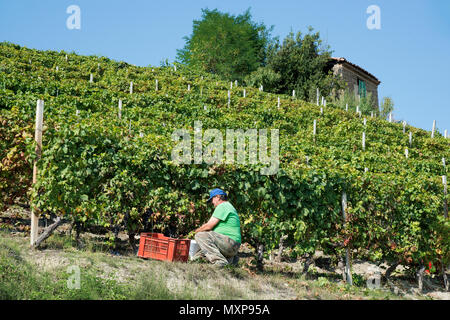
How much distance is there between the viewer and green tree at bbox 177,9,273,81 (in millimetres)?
34062

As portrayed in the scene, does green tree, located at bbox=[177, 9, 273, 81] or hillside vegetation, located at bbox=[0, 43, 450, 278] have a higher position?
green tree, located at bbox=[177, 9, 273, 81]

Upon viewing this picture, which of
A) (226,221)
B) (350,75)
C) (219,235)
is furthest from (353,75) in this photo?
(219,235)

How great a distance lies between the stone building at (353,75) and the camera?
3003 centimetres

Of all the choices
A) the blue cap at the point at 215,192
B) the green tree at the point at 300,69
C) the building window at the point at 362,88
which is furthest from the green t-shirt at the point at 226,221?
the building window at the point at 362,88

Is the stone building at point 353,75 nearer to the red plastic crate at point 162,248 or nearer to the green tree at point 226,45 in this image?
the green tree at point 226,45

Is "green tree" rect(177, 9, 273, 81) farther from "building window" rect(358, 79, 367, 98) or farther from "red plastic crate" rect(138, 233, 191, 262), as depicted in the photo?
"red plastic crate" rect(138, 233, 191, 262)

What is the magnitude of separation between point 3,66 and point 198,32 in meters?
25.2

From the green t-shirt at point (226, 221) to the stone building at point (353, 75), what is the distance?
83.3 ft

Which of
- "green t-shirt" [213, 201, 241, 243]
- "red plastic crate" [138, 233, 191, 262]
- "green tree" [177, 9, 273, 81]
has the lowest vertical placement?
"red plastic crate" [138, 233, 191, 262]

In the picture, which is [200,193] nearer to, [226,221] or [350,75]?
[226,221]

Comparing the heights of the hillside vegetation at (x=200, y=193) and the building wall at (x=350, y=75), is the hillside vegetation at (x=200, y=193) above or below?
below

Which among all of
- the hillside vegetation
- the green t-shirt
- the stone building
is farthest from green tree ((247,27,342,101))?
the green t-shirt

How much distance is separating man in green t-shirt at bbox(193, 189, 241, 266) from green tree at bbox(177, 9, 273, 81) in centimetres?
2816
